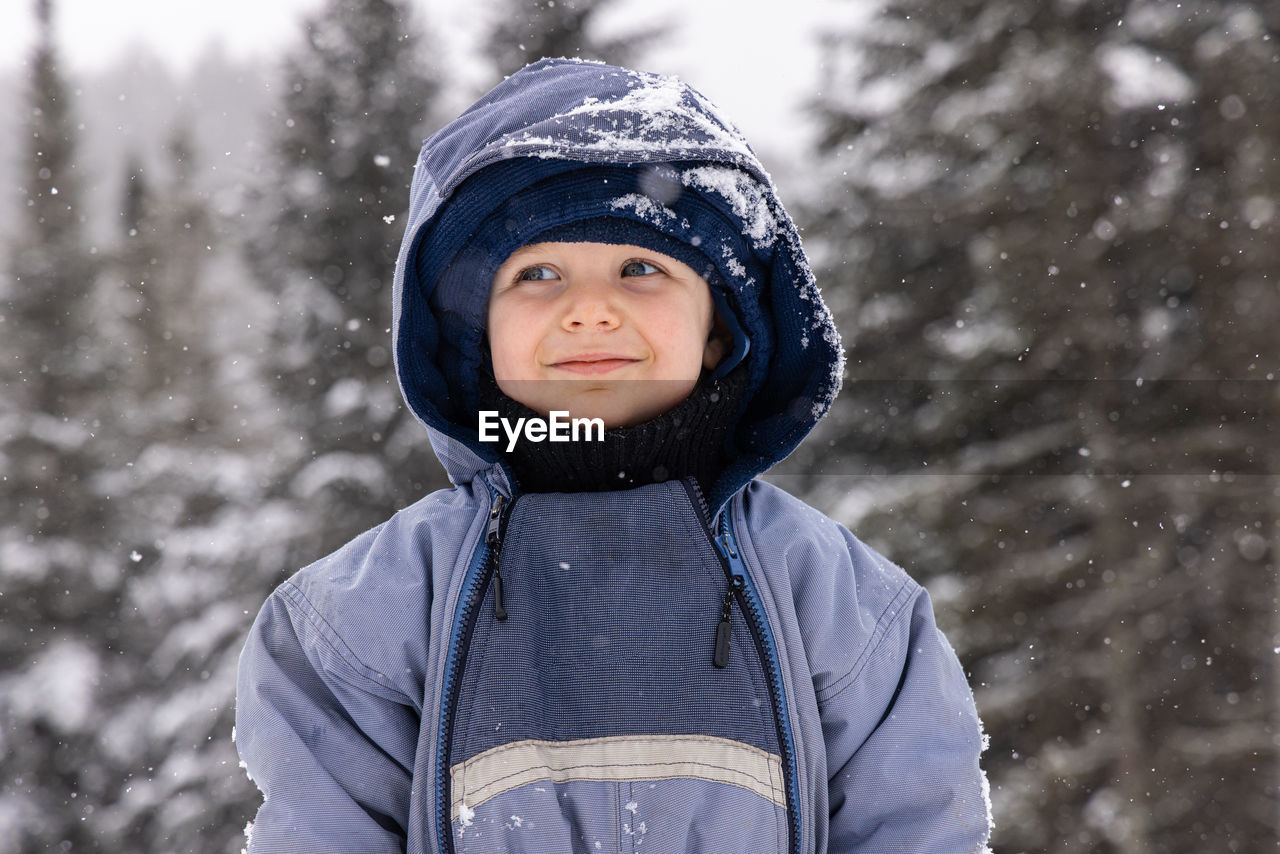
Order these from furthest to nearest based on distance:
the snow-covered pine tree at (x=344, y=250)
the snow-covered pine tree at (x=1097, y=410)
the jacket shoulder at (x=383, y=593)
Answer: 1. the snow-covered pine tree at (x=344, y=250)
2. the snow-covered pine tree at (x=1097, y=410)
3. the jacket shoulder at (x=383, y=593)

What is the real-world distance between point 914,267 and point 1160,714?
504 cm

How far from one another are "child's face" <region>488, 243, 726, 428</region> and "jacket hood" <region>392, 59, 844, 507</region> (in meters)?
0.08

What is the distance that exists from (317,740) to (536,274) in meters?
0.97

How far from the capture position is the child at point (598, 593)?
1.74 m

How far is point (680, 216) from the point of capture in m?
2.00

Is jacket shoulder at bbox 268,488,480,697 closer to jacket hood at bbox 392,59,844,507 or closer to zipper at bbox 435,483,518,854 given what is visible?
zipper at bbox 435,483,518,854

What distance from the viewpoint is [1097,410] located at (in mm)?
9328

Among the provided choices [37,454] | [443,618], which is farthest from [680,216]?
[37,454]

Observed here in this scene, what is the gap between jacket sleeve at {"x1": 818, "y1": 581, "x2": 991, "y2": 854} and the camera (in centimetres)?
184

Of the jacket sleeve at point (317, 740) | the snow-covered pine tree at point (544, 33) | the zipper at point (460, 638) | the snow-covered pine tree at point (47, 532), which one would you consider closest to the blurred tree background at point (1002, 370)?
the snow-covered pine tree at point (544, 33)

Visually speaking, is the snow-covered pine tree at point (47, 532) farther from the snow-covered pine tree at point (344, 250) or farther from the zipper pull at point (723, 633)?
the zipper pull at point (723, 633)

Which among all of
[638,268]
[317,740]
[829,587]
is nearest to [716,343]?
[638,268]

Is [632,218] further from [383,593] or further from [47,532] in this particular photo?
[47,532]

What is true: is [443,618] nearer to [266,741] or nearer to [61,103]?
[266,741]
